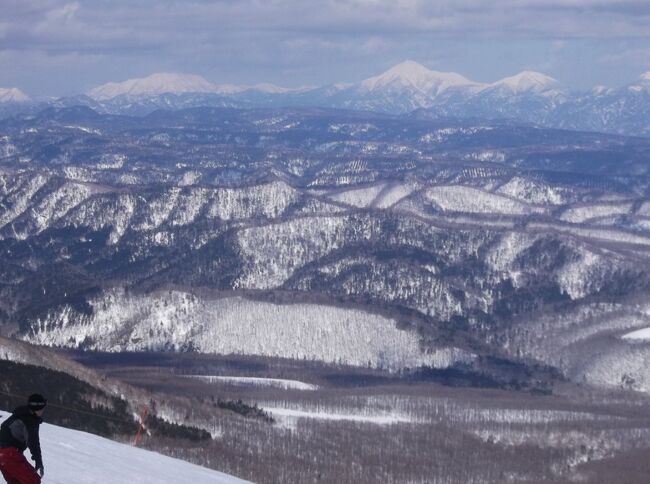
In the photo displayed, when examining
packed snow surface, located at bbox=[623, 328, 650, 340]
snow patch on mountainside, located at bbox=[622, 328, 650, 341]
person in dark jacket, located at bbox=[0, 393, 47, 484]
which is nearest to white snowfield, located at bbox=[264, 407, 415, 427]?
snow patch on mountainside, located at bbox=[622, 328, 650, 341]

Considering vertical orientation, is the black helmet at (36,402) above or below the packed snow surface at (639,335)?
above

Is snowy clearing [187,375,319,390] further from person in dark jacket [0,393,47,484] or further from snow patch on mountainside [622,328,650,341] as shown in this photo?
person in dark jacket [0,393,47,484]

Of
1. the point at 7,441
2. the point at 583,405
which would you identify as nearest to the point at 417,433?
the point at 583,405

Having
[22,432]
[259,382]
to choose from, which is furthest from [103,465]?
[259,382]

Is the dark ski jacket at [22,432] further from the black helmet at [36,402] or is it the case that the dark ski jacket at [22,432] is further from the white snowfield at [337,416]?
the white snowfield at [337,416]

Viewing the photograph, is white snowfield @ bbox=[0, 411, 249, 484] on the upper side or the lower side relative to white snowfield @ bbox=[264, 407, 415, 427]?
upper

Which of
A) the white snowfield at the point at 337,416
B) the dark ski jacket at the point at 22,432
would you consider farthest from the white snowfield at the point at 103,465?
the white snowfield at the point at 337,416

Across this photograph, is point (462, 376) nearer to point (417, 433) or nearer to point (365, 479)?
point (417, 433)
